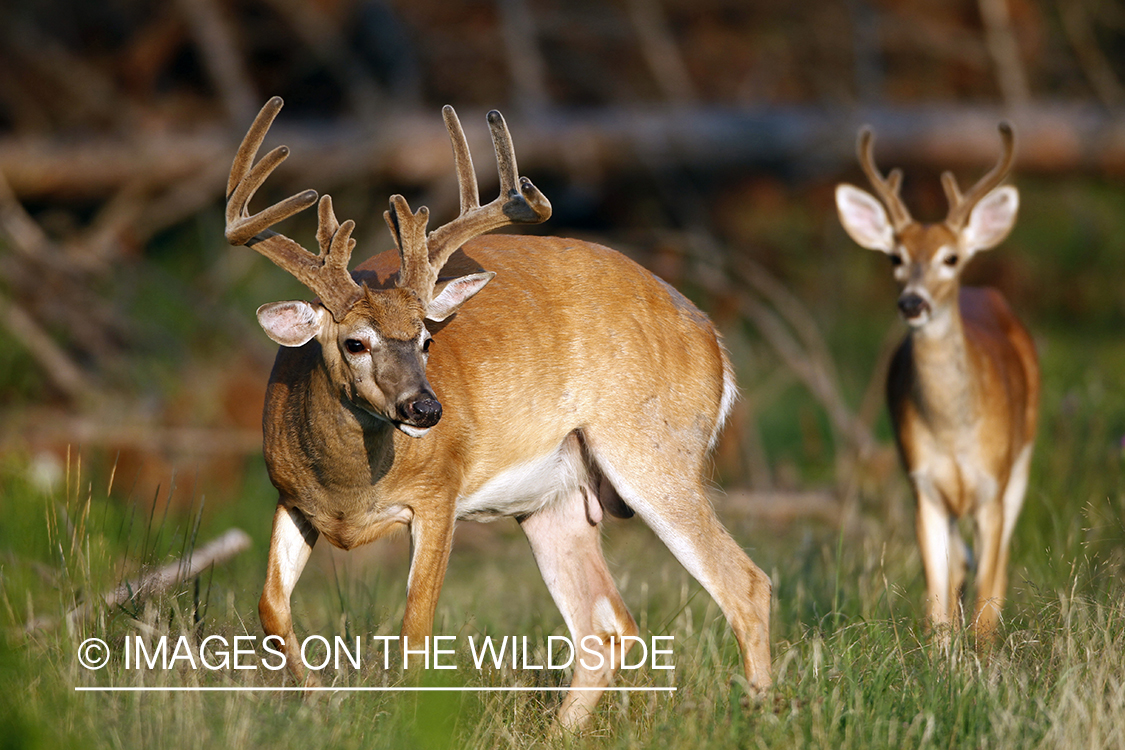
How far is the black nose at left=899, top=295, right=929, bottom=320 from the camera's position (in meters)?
6.41

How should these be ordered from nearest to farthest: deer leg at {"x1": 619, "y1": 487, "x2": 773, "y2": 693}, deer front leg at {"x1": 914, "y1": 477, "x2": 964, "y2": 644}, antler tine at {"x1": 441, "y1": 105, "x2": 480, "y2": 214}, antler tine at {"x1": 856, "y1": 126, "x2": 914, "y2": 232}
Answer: antler tine at {"x1": 441, "y1": 105, "x2": 480, "y2": 214}, deer leg at {"x1": 619, "y1": 487, "x2": 773, "y2": 693}, deer front leg at {"x1": 914, "y1": 477, "x2": 964, "y2": 644}, antler tine at {"x1": 856, "y1": 126, "x2": 914, "y2": 232}

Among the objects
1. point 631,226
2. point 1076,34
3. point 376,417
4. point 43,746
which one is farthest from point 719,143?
point 43,746

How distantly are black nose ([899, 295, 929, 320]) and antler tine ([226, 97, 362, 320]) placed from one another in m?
3.14

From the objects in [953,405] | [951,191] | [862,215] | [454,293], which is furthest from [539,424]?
[951,191]

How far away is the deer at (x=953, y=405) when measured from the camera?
6457 mm

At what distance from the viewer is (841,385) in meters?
11.9

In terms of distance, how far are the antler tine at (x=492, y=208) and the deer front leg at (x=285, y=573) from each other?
964 millimetres

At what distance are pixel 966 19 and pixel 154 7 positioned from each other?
9.45 meters

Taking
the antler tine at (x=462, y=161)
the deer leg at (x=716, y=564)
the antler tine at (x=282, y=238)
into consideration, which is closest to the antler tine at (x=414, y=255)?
the antler tine at (x=282, y=238)

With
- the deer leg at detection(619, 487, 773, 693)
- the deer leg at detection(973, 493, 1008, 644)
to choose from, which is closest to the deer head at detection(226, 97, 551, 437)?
the deer leg at detection(619, 487, 773, 693)

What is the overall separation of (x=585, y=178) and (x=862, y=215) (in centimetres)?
443

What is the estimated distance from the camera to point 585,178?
37.5 ft

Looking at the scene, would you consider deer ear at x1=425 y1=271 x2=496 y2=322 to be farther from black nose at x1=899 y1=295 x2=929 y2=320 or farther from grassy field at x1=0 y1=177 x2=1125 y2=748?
black nose at x1=899 y1=295 x2=929 y2=320

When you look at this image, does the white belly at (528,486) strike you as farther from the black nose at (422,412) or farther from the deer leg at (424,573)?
the black nose at (422,412)
